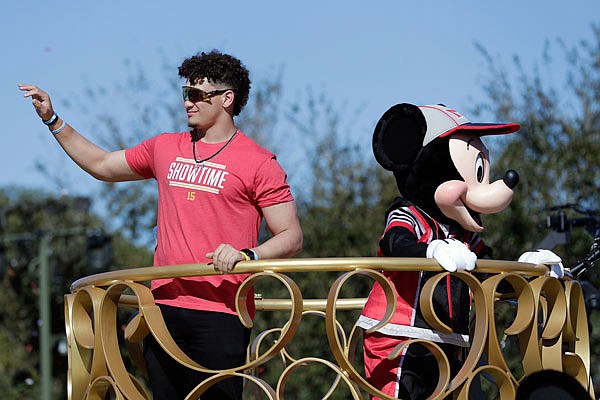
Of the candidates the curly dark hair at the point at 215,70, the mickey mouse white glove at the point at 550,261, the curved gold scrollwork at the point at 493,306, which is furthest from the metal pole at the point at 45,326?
the curved gold scrollwork at the point at 493,306

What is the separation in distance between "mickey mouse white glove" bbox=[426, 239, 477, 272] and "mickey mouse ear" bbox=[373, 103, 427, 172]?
73 cm

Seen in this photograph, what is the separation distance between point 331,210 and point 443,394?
32.9 ft

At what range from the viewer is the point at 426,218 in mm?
3748

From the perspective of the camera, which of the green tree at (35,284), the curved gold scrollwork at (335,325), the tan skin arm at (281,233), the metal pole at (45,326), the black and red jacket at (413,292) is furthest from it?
the green tree at (35,284)

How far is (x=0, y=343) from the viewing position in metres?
Result: 20.4

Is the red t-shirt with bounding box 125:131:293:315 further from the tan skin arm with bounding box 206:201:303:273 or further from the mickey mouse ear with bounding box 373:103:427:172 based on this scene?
the mickey mouse ear with bounding box 373:103:427:172

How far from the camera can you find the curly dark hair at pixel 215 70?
382 centimetres

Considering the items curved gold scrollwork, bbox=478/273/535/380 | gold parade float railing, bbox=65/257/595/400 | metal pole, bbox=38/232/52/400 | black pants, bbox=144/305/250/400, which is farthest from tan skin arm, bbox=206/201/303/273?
metal pole, bbox=38/232/52/400

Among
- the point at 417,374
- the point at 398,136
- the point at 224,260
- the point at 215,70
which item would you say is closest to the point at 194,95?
the point at 215,70

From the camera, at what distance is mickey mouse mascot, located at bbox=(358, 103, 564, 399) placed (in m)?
3.60

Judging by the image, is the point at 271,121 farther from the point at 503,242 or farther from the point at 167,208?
the point at 167,208

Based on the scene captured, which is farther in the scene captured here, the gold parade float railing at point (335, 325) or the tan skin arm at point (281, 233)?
the tan skin arm at point (281, 233)

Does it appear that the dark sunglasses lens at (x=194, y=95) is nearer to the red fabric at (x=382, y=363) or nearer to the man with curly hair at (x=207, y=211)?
the man with curly hair at (x=207, y=211)

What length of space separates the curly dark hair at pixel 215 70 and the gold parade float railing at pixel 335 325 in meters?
0.81
